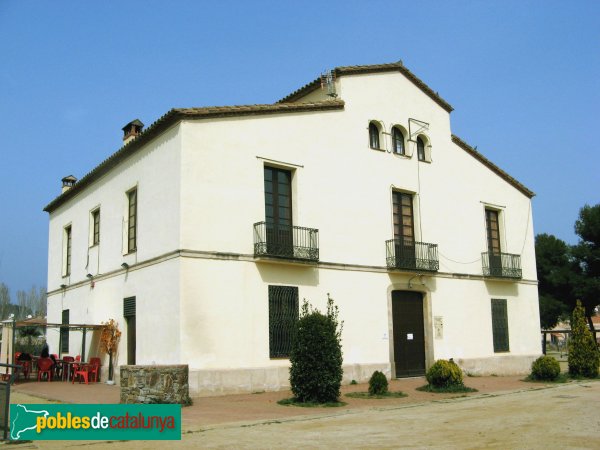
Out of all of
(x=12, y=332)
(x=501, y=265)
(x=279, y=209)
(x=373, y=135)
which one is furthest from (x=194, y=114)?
(x=501, y=265)

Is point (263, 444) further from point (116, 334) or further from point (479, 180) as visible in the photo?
point (479, 180)

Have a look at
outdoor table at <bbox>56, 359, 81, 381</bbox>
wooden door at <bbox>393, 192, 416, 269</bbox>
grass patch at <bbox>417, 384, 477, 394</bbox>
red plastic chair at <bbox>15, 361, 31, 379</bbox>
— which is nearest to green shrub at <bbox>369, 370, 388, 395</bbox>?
grass patch at <bbox>417, 384, 477, 394</bbox>

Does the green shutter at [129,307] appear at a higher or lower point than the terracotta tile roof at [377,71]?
lower

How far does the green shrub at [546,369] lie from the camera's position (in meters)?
19.4

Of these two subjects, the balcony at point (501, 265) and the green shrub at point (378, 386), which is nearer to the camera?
the green shrub at point (378, 386)

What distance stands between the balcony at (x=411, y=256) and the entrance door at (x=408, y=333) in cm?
100

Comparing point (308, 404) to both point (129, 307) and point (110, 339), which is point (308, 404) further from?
point (110, 339)

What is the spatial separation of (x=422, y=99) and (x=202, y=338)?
1254 centimetres

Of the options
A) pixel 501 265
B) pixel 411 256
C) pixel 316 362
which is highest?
pixel 411 256

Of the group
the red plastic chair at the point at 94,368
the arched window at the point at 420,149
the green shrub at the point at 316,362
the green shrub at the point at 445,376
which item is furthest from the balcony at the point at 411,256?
the red plastic chair at the point at 94,368

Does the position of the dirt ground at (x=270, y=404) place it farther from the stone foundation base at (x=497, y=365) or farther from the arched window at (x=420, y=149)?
the arched window at (x=420, y=149)

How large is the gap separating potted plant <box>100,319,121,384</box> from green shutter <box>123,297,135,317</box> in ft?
2.85

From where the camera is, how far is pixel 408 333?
2103cm

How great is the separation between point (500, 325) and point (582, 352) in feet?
12.5
